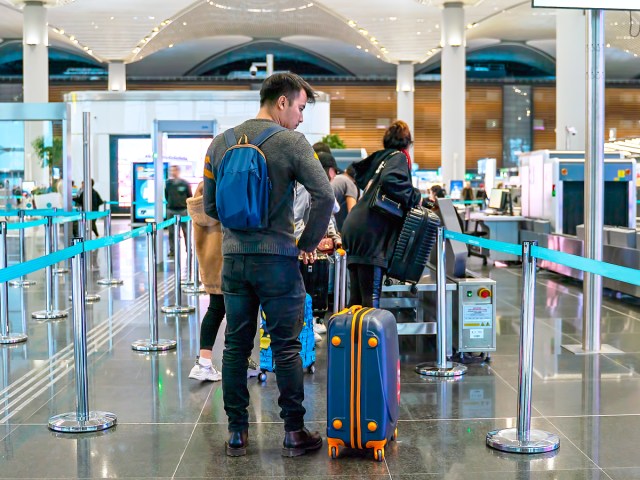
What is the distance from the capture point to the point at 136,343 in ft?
21.6

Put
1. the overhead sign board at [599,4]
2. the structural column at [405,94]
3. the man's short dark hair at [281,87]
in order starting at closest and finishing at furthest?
the man's short dark hair at [281,87] → the overhead sign board at [599,4] → the structural column at [405,94]

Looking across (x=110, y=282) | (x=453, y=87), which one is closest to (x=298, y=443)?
(x=110, y=282)

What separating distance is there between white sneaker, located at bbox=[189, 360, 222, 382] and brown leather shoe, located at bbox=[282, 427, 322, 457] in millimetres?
1554

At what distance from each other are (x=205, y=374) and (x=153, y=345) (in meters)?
1.20

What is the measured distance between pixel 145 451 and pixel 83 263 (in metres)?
1.10

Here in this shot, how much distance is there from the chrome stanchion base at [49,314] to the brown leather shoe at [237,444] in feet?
15.4

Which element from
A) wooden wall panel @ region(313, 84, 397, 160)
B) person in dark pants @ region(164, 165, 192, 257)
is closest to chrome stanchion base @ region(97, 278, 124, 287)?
person in dark pants @ region(164, 165, 192, 257)

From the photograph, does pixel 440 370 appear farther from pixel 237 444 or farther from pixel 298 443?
pixel 237 444

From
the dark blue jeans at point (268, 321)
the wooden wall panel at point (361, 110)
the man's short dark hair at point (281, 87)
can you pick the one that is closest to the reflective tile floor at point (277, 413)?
the dark blue jeans at point (268, 321)

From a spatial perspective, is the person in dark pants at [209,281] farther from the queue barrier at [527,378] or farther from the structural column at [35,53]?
the structural column at [35,53]

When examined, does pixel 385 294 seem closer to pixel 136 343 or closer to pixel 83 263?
pixel 136 343

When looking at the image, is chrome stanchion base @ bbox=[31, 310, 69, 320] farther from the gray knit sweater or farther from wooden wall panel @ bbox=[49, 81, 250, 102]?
wooden wall panel @ bbox=[49, 81, 250, 102]

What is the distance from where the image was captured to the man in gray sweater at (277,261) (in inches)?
145

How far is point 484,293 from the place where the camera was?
19.6 feet
